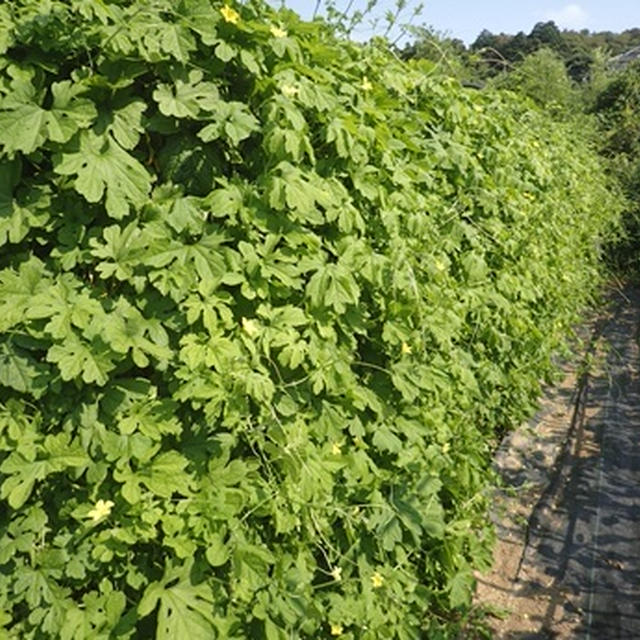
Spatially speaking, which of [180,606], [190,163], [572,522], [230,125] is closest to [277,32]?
[230,125]

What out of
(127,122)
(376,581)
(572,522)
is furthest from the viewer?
(572,522)

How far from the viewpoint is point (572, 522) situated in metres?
3.74

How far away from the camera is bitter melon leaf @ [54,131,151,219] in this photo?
148 centimetres

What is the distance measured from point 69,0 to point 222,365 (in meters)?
0.93

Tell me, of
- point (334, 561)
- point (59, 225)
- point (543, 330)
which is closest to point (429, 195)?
point (334, 561)

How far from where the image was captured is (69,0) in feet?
5.15

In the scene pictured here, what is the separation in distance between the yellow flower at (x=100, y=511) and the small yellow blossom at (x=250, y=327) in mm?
528

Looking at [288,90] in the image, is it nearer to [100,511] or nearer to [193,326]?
[193,326]

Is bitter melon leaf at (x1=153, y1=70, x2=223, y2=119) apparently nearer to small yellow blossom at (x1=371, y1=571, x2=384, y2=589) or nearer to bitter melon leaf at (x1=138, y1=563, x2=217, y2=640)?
bitter melon leaf at (x1=138, y1=563, x2=217, y2=640)

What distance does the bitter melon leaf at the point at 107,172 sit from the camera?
4.85ft

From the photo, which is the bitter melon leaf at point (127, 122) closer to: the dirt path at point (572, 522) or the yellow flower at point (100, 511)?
the yellow flower at point (100, 511)

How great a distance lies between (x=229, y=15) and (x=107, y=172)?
0.50 metres

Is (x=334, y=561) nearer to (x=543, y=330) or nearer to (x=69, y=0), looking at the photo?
(x=69, y=0)

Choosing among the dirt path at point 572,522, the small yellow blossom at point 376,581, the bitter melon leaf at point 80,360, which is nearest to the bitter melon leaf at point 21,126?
the bitter melon leaf at point 80,360
